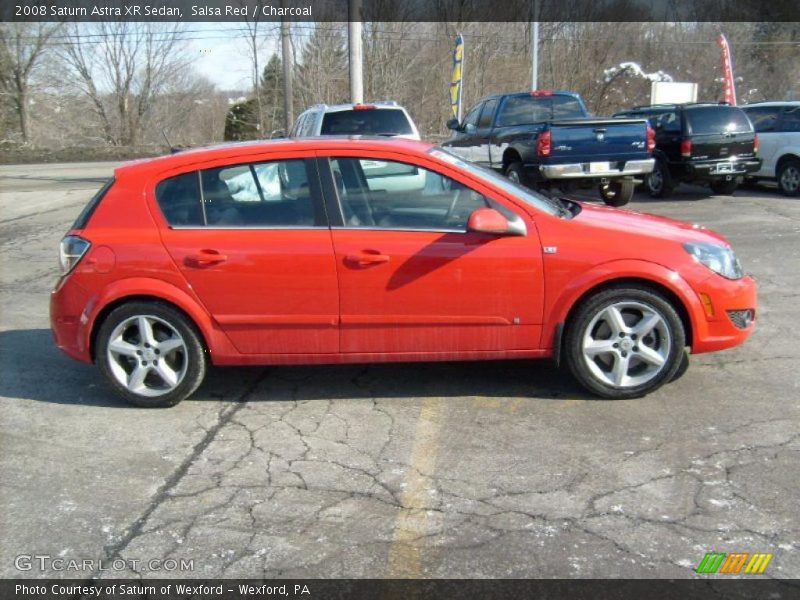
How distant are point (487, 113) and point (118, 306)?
1069 cm

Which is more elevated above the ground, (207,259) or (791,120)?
(791,120)

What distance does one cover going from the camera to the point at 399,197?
484 centimetres

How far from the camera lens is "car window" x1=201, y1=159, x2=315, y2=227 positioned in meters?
4.80

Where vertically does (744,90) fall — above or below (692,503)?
above

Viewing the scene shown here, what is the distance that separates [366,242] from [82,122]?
155ft

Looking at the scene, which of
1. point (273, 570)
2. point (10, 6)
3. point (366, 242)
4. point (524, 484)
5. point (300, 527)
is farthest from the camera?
point (10, 6)

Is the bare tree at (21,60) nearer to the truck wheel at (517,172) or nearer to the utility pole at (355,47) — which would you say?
the utility pole at (355,47)

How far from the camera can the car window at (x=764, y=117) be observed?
14312mm

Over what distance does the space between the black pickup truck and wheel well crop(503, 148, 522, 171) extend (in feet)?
10.1

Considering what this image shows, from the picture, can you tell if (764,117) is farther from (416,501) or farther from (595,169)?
(416,501)

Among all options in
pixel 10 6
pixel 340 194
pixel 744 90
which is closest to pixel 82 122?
pixel 10 6

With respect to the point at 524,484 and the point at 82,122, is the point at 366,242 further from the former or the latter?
the point at 82,122

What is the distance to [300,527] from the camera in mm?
3492

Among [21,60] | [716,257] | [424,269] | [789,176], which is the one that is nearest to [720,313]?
[716,257]
